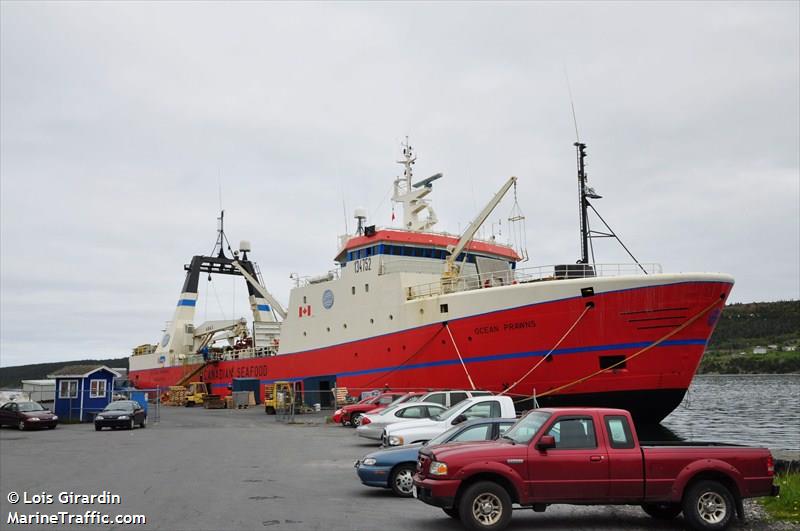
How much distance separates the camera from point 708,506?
898cm

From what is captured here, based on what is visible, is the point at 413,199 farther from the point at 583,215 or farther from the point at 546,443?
the point at 546,443

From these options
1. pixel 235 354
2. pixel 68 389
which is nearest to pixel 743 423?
pixel 68 389

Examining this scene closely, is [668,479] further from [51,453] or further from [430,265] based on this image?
[430,265]

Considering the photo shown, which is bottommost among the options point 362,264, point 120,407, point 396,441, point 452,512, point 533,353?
point 452,512

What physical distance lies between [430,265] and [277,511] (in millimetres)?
25440

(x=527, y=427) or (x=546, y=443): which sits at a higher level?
(x=527, y=427)

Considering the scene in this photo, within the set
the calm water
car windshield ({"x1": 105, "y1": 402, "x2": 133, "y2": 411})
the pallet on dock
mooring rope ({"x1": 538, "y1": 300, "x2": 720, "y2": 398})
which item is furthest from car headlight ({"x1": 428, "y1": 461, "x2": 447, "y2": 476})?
the pallet on dock

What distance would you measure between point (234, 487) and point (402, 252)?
2253 cm

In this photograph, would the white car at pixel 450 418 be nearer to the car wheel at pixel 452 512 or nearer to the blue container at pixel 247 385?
the car wheel at pixel 452 512

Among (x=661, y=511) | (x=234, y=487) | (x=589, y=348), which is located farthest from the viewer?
(x=589, y=348)

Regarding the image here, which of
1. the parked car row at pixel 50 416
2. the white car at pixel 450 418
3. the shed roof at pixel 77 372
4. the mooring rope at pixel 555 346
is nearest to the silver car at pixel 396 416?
the white car at pixel 450 418

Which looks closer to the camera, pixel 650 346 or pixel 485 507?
pixel 485 507

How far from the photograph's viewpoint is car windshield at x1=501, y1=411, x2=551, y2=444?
9266mm

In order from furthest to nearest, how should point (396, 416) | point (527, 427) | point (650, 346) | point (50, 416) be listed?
point (50, 416) → point (650, 346) → point (396, 416) → point (527, 427)
